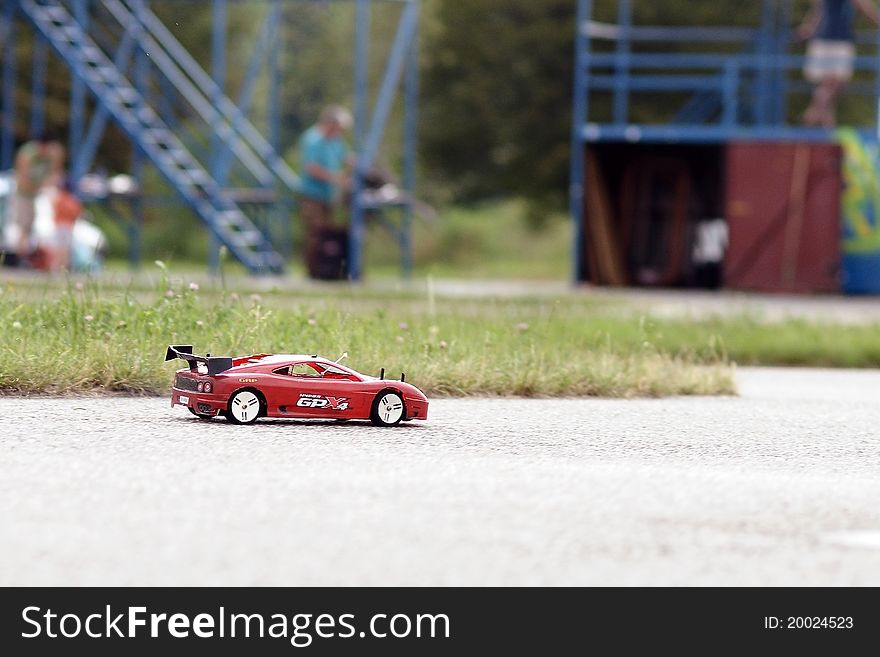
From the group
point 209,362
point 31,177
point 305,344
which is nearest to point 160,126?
point 31,177

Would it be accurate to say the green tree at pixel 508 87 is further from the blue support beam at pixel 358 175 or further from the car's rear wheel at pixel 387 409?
the car's rear wheel at pixel 387 409

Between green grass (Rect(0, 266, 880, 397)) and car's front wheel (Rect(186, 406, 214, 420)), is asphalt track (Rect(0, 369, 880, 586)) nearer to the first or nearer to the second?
car's front wheel (Rect(186, 406, 214, 420))

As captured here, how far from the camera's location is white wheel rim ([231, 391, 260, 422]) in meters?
10.0

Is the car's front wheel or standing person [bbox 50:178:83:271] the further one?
standing person [bbox 50:178:83:271]

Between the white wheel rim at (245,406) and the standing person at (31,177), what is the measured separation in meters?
16.2

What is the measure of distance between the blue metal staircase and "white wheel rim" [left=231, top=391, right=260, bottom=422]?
14684mm

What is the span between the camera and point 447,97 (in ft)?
140

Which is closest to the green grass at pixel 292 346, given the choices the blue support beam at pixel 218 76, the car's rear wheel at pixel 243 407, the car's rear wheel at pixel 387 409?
the car's rear wheel at pixel 243 407

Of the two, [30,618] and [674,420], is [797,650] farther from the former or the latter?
[674,420]

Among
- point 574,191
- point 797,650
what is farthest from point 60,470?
point 574,191

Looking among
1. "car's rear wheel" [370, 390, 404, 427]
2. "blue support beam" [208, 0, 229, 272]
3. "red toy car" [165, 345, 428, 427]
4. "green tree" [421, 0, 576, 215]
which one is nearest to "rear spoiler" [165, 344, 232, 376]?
"red toy car" [165, 345, 428, 427]

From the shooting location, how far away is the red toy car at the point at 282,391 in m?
9.96

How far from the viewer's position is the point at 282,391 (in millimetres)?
10039

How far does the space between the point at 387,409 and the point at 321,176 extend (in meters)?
15.6
